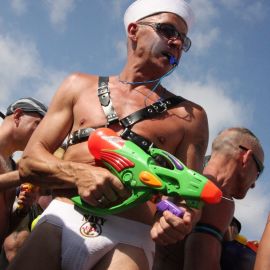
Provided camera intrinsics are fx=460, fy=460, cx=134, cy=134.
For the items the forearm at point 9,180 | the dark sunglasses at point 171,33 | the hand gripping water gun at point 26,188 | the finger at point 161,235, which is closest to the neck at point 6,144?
the hand gripping water gun at point 26,188

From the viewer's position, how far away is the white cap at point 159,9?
3537 millimetres

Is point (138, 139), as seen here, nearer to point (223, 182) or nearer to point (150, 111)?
point (150, 111)

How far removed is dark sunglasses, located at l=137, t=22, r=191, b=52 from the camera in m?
3.37

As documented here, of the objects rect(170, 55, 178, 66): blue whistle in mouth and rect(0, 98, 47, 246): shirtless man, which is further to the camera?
rect(0, 98, 47, 246): shirtless man

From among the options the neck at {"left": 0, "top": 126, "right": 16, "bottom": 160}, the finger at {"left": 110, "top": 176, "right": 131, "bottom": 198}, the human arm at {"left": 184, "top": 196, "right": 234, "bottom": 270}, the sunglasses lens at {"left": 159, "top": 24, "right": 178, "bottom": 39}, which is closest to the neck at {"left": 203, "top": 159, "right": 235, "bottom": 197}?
the human arm at {"left": 184, "top": 196, "right": 234, "bottom": 270}

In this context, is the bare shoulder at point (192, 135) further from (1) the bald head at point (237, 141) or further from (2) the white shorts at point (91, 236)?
(1) the bald head at point (237, 141)

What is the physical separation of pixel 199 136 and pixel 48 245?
119 centimetres

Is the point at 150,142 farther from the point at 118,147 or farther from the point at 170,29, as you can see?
the point at 170,29

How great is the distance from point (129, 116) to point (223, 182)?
144 centimetres

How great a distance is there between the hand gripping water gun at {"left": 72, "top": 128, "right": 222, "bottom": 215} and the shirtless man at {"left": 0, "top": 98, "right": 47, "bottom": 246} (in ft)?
6.52

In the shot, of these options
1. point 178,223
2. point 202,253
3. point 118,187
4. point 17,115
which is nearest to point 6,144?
point 17,115

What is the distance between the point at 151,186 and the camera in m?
2.38

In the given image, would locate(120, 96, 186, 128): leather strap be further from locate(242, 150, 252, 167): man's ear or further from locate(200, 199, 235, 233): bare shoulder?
locate(242, 150, 252, 167): man's ear

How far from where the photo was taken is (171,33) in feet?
11.1
